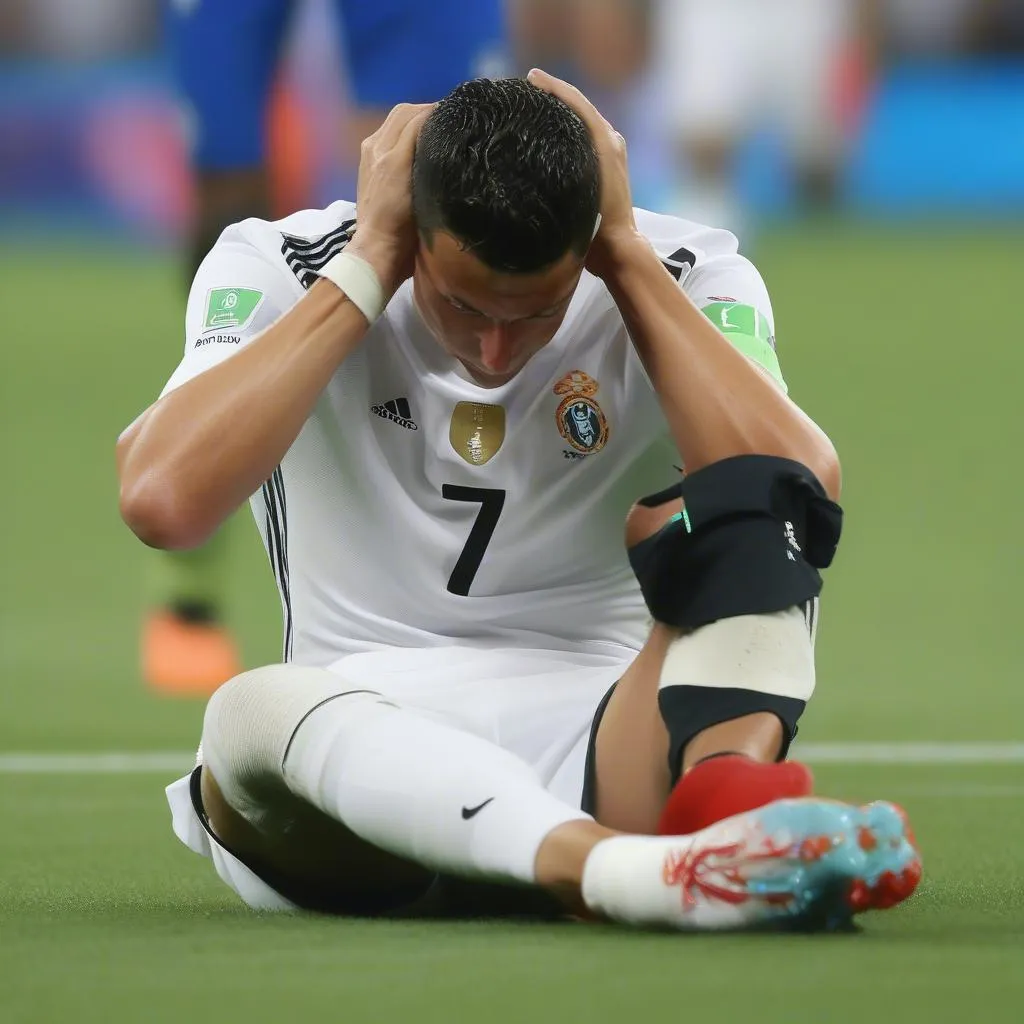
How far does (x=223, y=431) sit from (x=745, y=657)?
609 millimetres

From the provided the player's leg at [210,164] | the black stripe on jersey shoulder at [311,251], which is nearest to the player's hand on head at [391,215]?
the black stripe on jersey shoulder at [311,251]

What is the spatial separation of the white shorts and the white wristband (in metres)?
0.40

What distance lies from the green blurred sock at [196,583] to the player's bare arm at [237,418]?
6.85ft

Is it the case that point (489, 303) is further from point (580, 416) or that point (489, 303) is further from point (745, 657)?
point (745, 657)

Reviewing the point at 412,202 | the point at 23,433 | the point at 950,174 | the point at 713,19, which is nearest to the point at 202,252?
the point at 412,202

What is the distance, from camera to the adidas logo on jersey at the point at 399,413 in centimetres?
263

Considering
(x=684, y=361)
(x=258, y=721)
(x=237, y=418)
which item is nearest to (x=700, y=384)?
(x=684, y=361)

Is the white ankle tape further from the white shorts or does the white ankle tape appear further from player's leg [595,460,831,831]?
the white shorts

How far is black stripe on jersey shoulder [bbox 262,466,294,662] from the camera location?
8.94 ft

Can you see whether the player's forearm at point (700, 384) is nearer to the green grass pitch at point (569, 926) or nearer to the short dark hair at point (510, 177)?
the short dark hair at point (510, 177)

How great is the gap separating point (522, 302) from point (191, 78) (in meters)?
2.48

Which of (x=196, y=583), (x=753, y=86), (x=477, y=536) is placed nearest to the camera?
(x=477, y=536)

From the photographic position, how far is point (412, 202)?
2.53m

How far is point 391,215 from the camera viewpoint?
2535 mm
